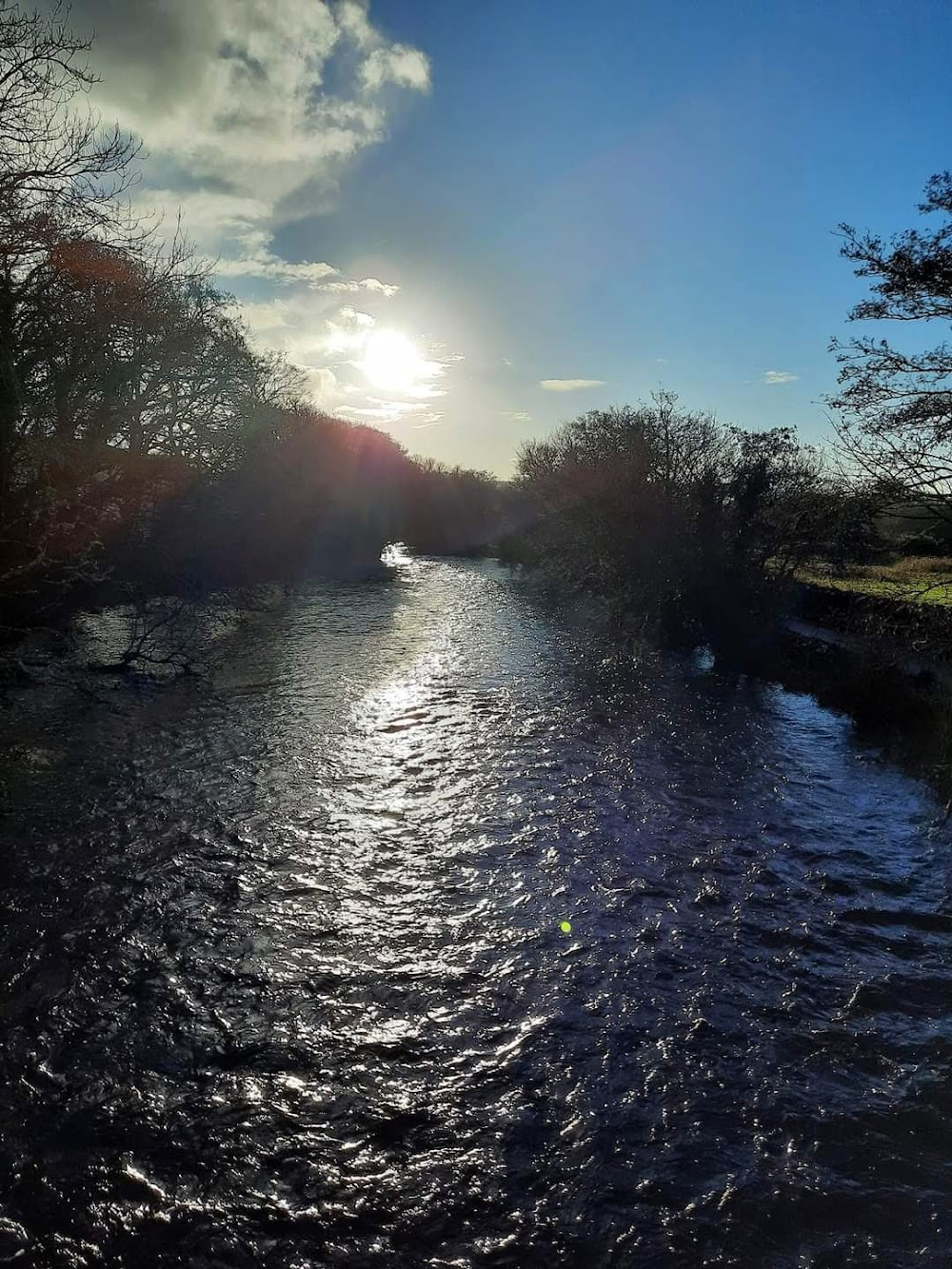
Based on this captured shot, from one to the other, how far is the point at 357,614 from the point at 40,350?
11259 millimetres

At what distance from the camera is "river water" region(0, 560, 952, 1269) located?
3.94m

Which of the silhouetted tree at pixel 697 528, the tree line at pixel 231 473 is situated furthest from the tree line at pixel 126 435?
the silhouetted tree at pixel 697 528

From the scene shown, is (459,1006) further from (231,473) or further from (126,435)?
(231,473)

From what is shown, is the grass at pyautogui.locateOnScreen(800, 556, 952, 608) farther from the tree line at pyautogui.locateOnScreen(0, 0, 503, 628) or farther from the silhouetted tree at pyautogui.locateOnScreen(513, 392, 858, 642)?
the tree line at pyautogui.locateOnScreen(0, 0, 503, 628)

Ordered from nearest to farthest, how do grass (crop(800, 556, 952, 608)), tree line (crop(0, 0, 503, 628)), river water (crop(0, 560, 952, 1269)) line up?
1. river water (crop(0, 560, 952, 1269))
2. tree line (crop(0, 0, 503, 628))
3. grass (crop(800, 556, 952, 608))

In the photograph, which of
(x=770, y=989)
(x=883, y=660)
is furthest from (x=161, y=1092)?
(x=883, y=660)

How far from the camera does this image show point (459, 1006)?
5594 mm

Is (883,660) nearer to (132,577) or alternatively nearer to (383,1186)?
(383,1186)

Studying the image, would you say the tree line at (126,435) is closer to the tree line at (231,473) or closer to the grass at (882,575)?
the tree line at (231,473)

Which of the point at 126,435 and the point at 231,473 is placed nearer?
the point at 126,435

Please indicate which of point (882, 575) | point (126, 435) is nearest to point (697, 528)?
point (882, 575)

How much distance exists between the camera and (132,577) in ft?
72.5

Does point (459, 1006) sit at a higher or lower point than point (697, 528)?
lower

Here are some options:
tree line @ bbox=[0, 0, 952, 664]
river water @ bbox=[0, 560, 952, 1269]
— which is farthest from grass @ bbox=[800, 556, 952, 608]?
river water @ bbox=[0, 560, 952, 1269]
